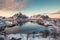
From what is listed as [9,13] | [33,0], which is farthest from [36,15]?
[9,13]

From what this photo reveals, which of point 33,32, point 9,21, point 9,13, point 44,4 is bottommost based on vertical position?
point 33,32

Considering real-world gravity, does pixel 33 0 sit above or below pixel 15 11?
above

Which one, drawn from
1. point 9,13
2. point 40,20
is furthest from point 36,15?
point 9,13

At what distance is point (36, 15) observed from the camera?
203cm

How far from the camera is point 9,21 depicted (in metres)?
2.02

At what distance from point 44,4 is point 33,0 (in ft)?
0.60


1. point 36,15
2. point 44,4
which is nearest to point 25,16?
point 36,15

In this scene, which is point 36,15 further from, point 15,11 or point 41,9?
point 15,11

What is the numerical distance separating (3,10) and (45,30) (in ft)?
2.37

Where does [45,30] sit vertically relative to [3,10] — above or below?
below

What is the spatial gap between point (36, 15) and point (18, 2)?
347 mm

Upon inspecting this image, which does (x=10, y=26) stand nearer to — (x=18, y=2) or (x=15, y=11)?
(x=15, y=11)

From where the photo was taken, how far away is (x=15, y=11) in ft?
6.67

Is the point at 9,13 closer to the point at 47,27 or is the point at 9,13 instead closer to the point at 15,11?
the point at 15,11
